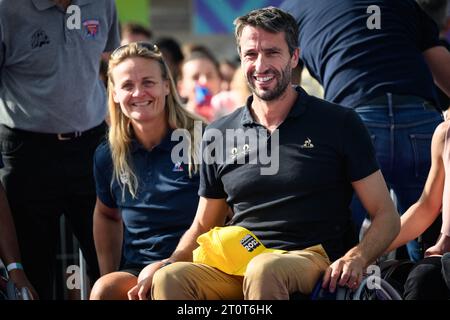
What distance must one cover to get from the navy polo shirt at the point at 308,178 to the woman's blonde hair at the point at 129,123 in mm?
630

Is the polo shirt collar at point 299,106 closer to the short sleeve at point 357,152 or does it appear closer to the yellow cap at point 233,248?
the short sleeve at point 357,152

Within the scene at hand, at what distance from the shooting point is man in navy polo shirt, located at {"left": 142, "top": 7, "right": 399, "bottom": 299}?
13.4 feet

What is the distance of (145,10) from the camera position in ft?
45.6

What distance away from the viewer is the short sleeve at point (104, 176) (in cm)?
505

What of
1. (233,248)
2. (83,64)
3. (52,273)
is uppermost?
(83,64)

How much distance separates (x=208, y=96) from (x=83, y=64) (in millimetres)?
3376

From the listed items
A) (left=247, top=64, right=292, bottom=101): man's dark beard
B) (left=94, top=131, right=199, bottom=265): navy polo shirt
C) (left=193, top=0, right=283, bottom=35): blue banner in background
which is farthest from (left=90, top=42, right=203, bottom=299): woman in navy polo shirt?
(left=193, top=0, right=283, bottom=35): blue banner in background

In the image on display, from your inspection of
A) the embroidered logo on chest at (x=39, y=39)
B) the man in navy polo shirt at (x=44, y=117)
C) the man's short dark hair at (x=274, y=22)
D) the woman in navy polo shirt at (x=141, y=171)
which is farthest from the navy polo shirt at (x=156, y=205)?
the man's short dark hair at (x=274, y=22)

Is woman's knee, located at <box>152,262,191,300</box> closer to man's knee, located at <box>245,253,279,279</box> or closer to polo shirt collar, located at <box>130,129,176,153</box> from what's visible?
man's knee, located at <box>245,253,279,279</box>

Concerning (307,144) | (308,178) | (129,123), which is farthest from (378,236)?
(129,123)

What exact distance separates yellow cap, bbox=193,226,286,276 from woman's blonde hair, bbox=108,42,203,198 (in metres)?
0.76

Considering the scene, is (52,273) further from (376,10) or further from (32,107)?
(376,10)
